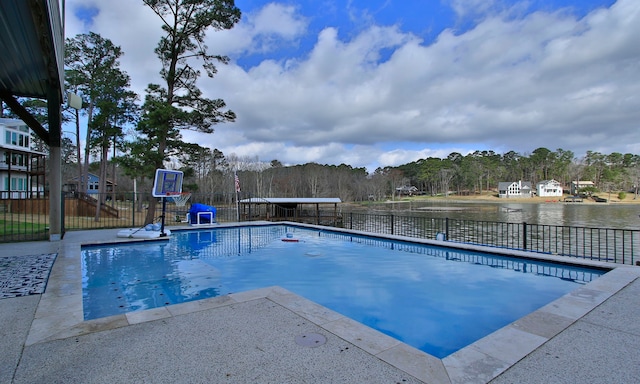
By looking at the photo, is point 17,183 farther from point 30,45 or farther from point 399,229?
point 399,229

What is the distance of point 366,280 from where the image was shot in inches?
232

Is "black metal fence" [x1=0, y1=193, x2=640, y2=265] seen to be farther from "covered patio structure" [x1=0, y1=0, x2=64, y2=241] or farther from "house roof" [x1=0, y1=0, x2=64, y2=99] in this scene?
"house roof" [x1=0, y1=0, x2=64, y2=99]

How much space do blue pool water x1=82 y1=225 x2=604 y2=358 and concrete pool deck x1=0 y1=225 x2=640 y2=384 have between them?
83 centimetres

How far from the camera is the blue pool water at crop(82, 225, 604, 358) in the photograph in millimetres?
4086

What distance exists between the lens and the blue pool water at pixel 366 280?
161 inches

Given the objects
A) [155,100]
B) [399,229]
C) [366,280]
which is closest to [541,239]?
[399,229]

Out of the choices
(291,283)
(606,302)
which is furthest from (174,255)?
(606,302)

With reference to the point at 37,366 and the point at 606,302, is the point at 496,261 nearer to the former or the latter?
the point at 606,302

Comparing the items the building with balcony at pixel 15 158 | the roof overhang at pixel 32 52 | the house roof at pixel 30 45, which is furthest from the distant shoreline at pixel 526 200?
the house roof at pixel 30 45

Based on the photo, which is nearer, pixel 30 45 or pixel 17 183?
pixel 30 45

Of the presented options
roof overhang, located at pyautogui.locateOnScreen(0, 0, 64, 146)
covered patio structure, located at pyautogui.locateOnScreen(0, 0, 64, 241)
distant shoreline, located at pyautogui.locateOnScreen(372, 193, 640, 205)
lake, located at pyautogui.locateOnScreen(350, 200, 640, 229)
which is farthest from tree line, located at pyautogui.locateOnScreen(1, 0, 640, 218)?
distant shoreline, located at pyautogui.locateOnScreen(372, 193, 640, 205)

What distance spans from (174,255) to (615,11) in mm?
13763

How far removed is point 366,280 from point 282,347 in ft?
11.7

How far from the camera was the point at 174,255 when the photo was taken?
26.3 feet
